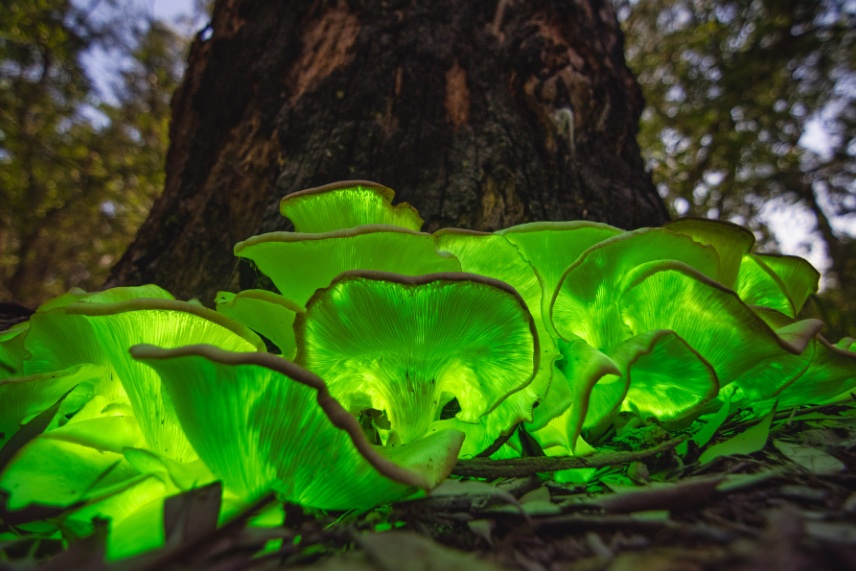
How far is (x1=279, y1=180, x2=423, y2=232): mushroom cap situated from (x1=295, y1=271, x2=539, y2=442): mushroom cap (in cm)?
46

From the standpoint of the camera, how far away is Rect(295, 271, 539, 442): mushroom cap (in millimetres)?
858

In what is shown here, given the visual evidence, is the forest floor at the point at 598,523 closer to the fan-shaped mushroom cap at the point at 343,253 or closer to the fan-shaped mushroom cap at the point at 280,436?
the fan-shaped mushroom cap at the point at 280,436

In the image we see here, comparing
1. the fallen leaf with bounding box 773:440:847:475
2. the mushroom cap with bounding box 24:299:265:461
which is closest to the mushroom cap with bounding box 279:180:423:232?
the mushroom cap with bounding box 24:299:265:461

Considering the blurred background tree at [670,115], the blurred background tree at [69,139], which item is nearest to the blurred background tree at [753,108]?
the blurred background tree at [670,115]

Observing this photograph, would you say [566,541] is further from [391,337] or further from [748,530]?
[391,337]

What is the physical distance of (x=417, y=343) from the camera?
0.98 metres

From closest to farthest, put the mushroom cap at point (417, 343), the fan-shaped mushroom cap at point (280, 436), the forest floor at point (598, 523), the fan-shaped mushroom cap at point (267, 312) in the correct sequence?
the forest floor at point (598, 523) < the fan-shaped mushroom cap at point (280, 436) < the mushroom cap at point (417, 343) < the fan-shaped mushroom cap at point (267, 312)

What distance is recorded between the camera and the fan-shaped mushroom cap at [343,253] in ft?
3.36

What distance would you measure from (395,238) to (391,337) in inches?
9.2

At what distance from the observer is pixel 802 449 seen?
0.98 meters

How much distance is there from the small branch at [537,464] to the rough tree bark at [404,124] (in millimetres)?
1061

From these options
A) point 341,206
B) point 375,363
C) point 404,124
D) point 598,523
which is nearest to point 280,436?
point 375,363

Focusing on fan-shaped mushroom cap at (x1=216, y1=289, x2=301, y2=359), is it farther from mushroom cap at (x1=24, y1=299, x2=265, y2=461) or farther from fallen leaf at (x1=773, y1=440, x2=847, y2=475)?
fallen leaf at (x1=773, y1=440, x2=847, y2=475)

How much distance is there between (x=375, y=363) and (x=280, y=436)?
12.2 inches
